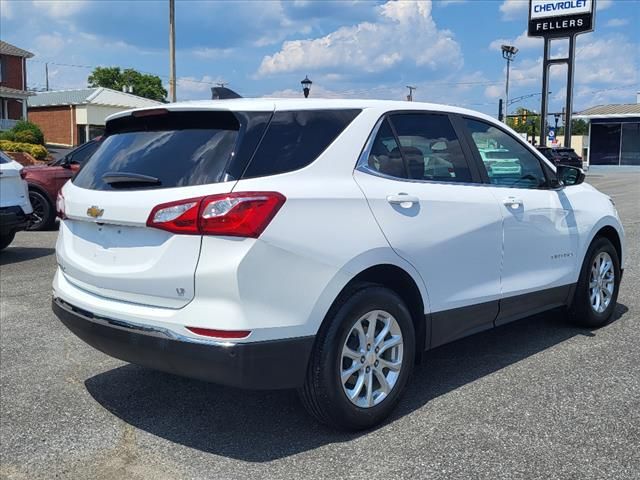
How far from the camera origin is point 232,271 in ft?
10.4

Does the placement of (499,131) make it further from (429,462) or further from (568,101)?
(568,101)

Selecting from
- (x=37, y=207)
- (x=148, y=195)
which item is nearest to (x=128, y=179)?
(x=148, y=195)

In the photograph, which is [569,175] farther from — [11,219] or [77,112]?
[77,112]

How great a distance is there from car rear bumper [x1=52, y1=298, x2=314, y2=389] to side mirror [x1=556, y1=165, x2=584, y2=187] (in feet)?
9.56

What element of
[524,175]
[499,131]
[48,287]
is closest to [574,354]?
[524,175]

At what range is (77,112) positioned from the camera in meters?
56.6

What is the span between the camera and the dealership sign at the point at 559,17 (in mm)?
27328

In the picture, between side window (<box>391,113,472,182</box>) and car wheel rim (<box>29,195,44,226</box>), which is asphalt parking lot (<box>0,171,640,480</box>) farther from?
car wheel rim (<box>29,195,44,226</box>)

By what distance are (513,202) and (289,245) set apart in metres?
2.05

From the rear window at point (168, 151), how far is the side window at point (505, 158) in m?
1.94

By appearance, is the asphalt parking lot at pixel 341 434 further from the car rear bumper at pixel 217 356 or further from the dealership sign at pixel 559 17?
the dealership sign at pixel 559 17

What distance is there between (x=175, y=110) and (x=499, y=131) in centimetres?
241

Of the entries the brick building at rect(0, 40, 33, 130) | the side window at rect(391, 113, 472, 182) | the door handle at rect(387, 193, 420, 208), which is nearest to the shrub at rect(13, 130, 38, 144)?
the brick building at rect(0, 40, 33, 130)

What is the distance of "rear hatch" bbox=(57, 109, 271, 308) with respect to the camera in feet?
10.9
